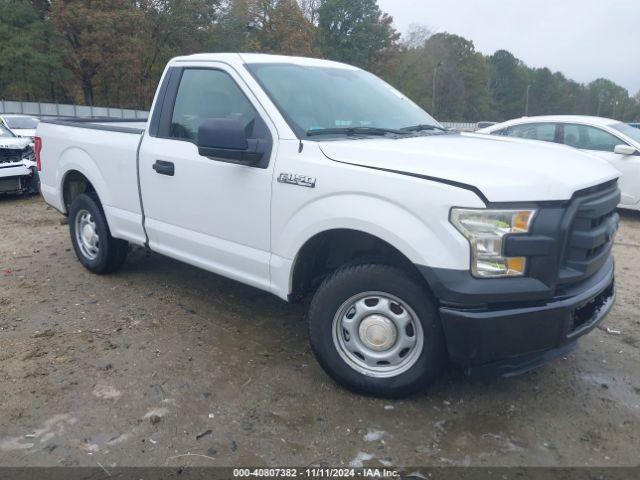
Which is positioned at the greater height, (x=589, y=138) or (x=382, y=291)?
(x=589, y=138)

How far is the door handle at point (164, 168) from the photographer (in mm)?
4344

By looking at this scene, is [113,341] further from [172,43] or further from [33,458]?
[172,43]

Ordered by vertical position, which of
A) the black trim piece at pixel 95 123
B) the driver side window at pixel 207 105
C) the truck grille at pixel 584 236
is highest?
the driver side window at pixel 207 105

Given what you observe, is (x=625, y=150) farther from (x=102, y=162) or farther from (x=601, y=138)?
(x=102, y=162)

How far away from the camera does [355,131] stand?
3.89 metres

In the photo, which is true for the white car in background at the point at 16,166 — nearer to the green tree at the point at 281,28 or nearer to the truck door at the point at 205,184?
the truck door at the point at 205,184

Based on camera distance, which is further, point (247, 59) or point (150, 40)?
point (150, 40)

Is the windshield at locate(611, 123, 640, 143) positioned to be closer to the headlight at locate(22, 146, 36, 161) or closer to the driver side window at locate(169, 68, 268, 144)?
the driver side window at locate(169, 68, 268, 144)

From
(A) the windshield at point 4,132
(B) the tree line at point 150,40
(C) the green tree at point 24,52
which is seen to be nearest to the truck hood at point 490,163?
(A) the windshield at point 4,132

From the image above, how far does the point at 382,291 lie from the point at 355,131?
1193mm

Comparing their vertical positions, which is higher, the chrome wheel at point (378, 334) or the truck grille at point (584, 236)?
the truck grille at point (584, 236)

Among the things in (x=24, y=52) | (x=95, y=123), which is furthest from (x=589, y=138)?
(x=24, y=52)

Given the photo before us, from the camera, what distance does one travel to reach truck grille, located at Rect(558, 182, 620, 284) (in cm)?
301

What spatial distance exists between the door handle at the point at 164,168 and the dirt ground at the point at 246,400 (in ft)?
3.85
